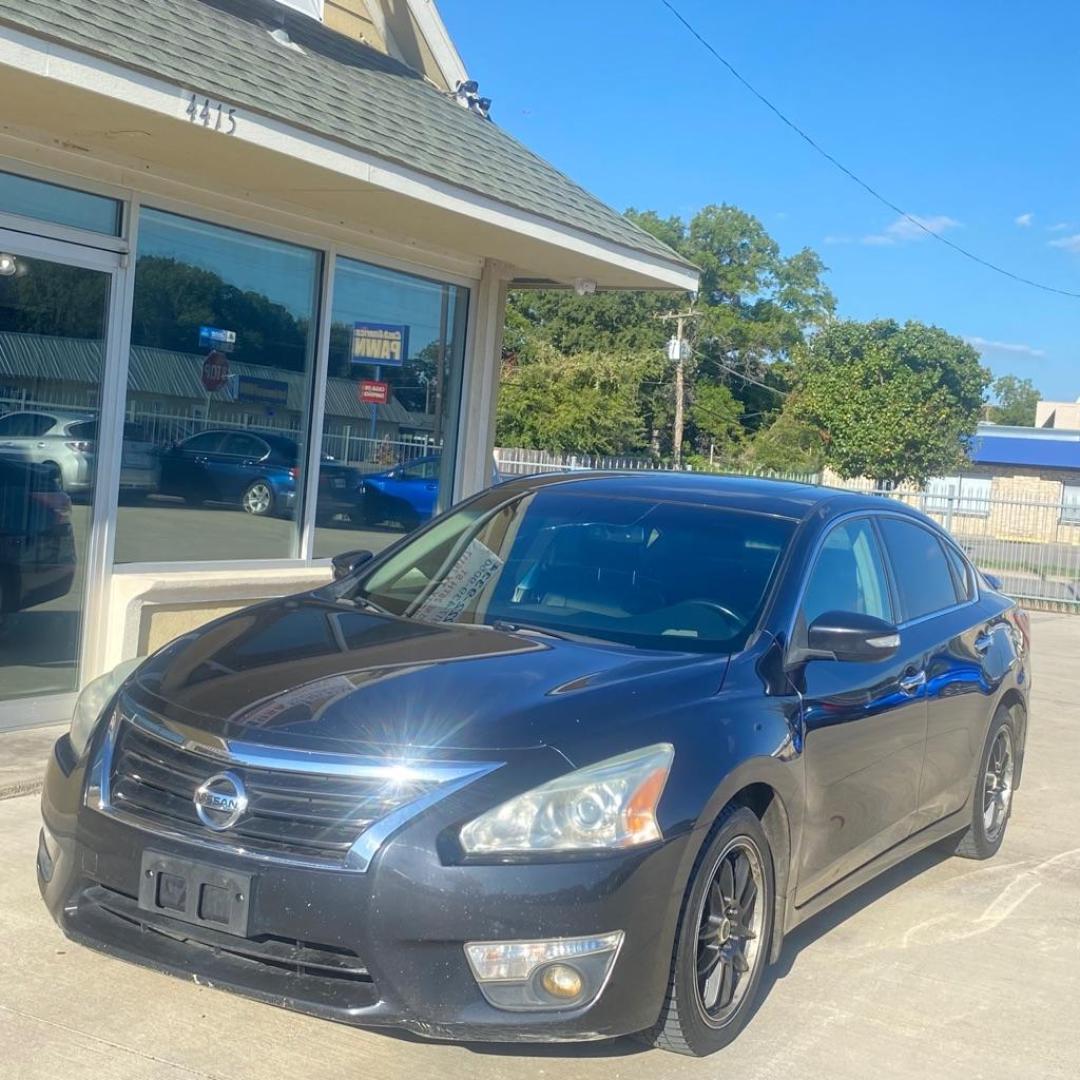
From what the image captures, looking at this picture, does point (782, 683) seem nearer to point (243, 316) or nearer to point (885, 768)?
point (885, 768)

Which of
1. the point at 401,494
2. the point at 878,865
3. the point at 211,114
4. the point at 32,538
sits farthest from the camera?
the point at 401,494

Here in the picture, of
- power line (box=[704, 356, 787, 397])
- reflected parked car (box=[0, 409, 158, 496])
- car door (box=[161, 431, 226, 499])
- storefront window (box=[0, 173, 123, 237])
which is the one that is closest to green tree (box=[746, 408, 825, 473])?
power line (box=[704, 356, 787, 397])

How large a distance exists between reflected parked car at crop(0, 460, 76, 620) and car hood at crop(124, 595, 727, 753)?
2.95m

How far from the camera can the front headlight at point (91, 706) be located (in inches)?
163

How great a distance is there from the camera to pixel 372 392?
30.1 ft

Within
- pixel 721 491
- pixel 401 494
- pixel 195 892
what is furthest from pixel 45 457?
pixel 195 892

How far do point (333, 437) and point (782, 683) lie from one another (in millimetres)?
5175

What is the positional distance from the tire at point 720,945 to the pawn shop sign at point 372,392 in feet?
18.5

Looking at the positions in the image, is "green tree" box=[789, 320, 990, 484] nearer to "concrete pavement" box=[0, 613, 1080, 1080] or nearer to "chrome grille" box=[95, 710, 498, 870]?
"concrete pavement" box=[0, 613, 1080, 1080]

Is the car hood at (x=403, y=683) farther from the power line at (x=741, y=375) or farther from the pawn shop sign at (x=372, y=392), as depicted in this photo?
the power line at (x=741, y=375)

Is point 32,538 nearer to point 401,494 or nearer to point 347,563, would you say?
point 347,563

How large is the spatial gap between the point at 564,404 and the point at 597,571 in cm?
3338

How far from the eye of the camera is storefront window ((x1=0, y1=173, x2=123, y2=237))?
6723mm

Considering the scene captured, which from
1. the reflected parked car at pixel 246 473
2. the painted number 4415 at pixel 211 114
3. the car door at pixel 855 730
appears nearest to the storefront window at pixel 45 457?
the reflected parked car at pixel 246 473
